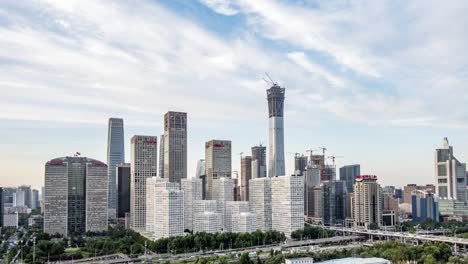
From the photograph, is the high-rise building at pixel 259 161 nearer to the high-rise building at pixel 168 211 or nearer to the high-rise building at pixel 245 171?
the high-rise building at pixel 245 171

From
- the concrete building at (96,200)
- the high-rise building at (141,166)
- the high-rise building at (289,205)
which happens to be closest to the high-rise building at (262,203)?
the high-rise building at (289,205)

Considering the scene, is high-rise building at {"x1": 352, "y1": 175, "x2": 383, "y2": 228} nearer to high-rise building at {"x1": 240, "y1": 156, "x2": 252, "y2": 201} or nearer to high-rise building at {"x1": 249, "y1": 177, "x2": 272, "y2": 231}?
high-rise building at {"x1": 249, "y1": 177, "x2": 272, "y2": 231}

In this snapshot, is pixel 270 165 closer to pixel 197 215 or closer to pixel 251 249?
pixel 197 215

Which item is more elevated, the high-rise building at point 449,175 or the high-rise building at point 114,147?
the high-rise building at point 114,147

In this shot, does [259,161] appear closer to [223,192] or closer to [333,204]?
[333,204]

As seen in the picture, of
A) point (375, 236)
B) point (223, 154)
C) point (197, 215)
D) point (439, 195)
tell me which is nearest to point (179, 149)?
point (223, 154)
